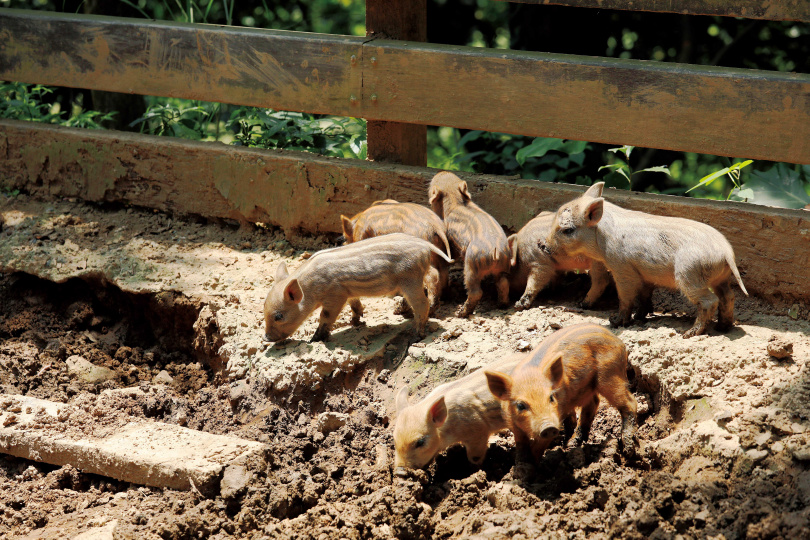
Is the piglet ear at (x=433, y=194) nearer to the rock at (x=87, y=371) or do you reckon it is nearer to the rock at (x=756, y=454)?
the rock at (x=87, y=371)

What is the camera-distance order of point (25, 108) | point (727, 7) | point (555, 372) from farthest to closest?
point (25, 108)
point (727, 7)
point (555, 372)

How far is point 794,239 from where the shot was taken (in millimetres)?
4527

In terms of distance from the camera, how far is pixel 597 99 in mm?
4875

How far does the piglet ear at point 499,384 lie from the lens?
356cm

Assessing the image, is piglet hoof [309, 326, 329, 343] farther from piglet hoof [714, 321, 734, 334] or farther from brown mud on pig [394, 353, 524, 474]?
piglet hoof [714, 321, 734, 334]

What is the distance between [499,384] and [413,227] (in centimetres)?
148

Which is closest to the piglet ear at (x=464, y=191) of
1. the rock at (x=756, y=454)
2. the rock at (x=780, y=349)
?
the rock at (x=780, y=349)

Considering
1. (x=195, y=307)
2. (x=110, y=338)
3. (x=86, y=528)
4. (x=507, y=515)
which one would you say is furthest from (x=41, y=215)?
(x=507, y=515)

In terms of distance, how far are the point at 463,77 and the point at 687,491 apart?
2.90 meters

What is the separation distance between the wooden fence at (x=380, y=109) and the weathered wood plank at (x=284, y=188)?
10 mm

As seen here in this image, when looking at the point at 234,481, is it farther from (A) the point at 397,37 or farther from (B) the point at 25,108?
(B) the point at 25,108

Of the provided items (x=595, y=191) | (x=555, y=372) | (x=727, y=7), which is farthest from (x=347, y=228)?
(x=727, y=7)

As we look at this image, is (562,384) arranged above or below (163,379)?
above

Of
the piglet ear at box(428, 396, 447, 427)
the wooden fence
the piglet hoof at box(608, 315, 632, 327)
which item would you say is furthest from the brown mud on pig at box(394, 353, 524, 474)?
the wooden fence
